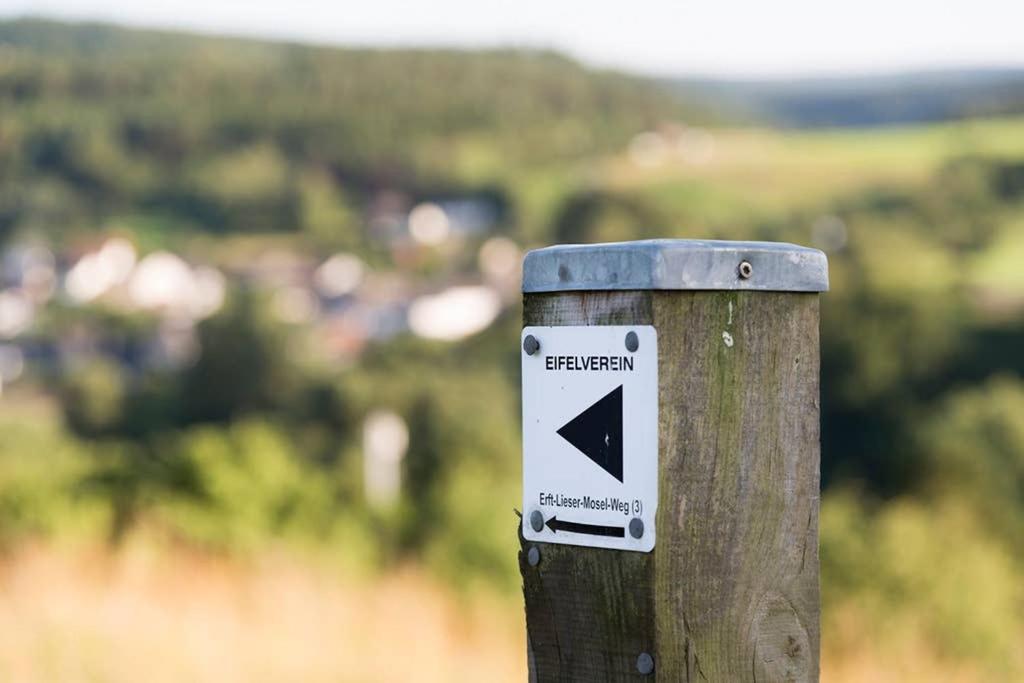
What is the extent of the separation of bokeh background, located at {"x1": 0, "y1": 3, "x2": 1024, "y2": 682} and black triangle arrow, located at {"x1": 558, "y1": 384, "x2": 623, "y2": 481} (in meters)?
3.08

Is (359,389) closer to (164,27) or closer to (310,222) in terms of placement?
(310,222)

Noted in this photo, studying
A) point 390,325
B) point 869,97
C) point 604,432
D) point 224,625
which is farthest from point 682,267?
point 869,97

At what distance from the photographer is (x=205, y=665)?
13.5 ft

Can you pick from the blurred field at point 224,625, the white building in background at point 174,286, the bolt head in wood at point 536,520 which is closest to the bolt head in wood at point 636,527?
the bolt head in wood at point 536,520

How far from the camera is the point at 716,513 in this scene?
1070mm

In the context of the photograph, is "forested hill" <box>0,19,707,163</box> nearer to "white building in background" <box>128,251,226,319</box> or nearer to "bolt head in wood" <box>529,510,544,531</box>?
"white building in background" <box>128,251,226,319</box>

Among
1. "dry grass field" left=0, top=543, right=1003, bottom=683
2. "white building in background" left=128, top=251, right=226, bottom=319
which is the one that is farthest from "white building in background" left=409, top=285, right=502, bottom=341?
"dry grass field" left=0, top=543, right=1003, bottom=683

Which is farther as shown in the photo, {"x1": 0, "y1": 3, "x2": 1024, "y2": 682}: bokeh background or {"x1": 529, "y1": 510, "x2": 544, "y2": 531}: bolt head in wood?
{"x1": 0, "y1": 3, "x2": 1024, "y2": 682}: bokeh background

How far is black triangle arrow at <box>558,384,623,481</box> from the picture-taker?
106cm

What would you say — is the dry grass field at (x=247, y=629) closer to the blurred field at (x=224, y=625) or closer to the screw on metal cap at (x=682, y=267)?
the blurred field at (x=224, y=625)

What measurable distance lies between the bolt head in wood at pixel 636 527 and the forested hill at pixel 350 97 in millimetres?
63122

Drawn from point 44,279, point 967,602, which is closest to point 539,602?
point 967,602

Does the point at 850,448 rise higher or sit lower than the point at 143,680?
lower

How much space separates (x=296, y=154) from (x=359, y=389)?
1031 inches
